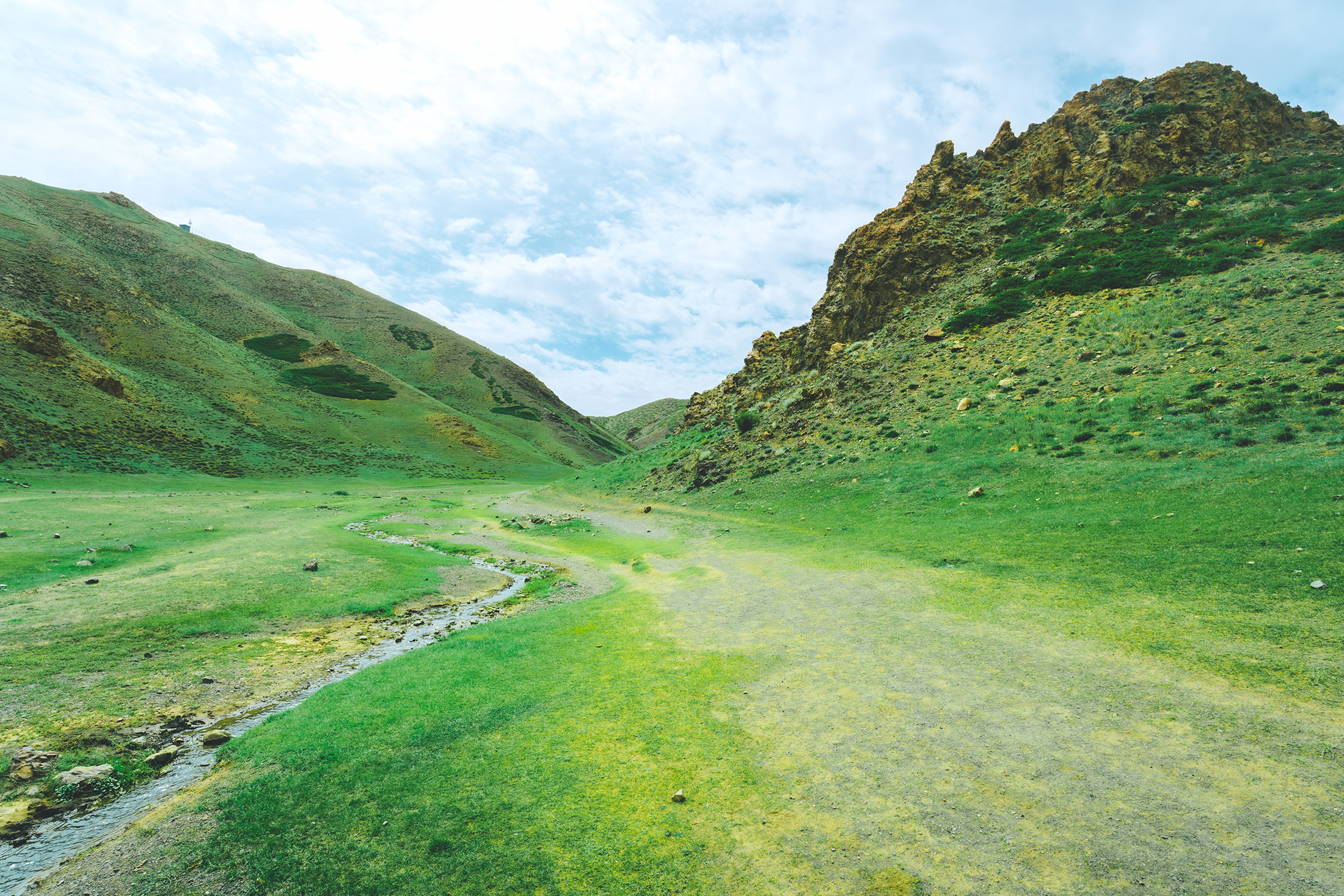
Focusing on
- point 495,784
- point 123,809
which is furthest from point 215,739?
point 495,784

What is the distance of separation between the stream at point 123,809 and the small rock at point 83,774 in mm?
588

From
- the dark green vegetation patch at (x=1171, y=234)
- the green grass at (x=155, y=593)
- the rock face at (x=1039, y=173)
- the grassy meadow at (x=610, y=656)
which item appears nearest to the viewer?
the grassy meadow at (x=610, y=656)

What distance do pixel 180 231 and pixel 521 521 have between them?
645 ft

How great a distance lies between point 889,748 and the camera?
8359 millimetres

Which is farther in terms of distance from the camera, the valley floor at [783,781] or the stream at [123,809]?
the stream at [123,809]

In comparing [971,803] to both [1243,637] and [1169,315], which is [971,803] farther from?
[1169,315]

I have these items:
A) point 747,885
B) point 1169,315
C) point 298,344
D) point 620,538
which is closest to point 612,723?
point 747,885

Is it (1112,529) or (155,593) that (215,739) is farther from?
(1112,529)

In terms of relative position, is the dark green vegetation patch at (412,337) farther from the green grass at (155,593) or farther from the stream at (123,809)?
the stream at (123,809)

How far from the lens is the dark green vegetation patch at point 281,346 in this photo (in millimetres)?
122750

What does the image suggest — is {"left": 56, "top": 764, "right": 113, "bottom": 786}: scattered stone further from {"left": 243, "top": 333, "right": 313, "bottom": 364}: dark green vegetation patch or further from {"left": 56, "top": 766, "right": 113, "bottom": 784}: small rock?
{"left": 243, "top": 333, "right": 313, "bottom": 364}: dark green vegetation patch

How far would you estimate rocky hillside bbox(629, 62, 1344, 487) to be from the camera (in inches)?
1150

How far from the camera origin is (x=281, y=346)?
126438 millimetres

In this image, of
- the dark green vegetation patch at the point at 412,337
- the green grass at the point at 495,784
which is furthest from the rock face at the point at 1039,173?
the dark green vegetation patch at the point at 412,337
